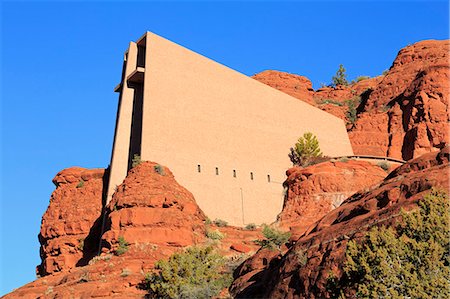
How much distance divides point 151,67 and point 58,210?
1017 centimetres

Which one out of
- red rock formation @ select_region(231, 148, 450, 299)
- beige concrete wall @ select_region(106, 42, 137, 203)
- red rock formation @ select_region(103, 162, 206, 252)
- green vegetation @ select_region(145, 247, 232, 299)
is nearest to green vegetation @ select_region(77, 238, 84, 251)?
beige concrete wall @ select_region(106, 42, 137, 203)

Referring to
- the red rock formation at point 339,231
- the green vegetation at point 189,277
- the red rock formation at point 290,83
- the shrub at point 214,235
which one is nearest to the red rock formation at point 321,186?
the shrub at point 214,235

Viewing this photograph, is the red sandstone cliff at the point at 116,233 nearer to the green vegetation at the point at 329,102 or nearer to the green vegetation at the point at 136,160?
the green vegetation at the point at 136,160

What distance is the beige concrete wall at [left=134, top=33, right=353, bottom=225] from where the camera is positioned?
3662 cm

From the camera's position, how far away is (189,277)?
26.2 m

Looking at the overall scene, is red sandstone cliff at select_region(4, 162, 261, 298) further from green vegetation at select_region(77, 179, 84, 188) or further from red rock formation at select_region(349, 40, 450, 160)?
red rock formation at select_region(349, 40, 450, 160)

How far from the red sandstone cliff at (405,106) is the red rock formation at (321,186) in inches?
299

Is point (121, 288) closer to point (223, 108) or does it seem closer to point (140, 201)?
point (140, 201)

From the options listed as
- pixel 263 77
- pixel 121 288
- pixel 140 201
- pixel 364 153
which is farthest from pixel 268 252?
pixel 263 77

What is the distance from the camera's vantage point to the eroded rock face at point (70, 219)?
120ft

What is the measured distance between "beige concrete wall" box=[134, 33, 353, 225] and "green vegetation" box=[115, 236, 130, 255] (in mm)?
5815

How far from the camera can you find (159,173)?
3447cm

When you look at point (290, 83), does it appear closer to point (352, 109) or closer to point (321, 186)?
point (352, 109)

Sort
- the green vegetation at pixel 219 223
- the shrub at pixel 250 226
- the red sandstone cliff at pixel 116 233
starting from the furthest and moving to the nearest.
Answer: the shrub at pixel 250 226 → the green vegetation at pixel 219 223 → the red sandstone cliff at pixel 116 233
